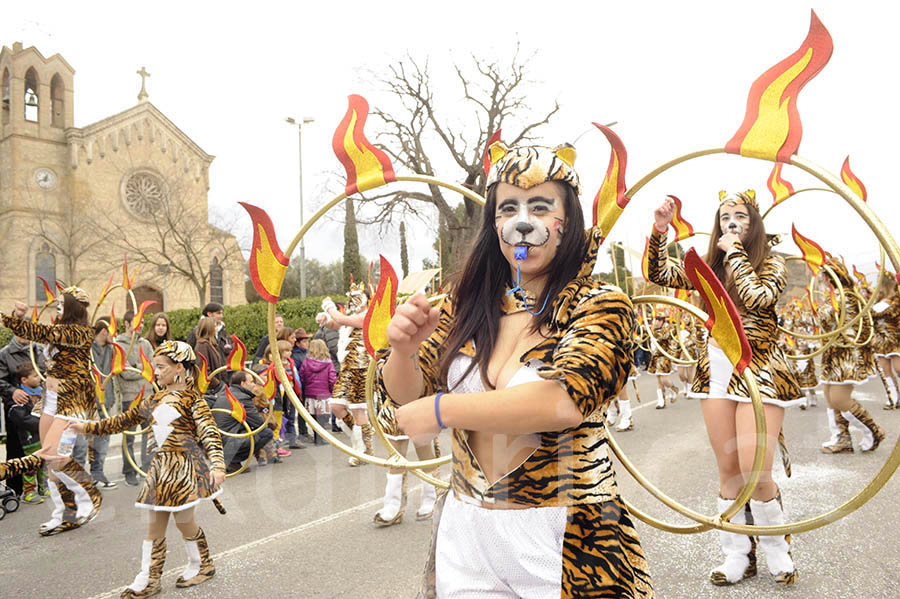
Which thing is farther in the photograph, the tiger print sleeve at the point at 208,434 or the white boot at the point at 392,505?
the white boot at the point at 392,505

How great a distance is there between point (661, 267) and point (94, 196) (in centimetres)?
3516

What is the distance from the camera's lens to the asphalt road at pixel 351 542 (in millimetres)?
3748

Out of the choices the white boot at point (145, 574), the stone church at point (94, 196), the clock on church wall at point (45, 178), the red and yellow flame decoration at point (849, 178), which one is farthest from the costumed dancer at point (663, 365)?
the clock on church wall at point (45, 178)

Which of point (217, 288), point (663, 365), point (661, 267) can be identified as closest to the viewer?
point (661, 267)

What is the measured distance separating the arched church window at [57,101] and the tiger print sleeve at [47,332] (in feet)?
111

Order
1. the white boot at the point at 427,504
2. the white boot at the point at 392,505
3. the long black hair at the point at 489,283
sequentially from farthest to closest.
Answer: the white boot at the point at 427,504 → the white boot at the point at 392,505 → the long black hair at the point at 489,283

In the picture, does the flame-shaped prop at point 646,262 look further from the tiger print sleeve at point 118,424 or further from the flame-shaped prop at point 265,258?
the tiger print sleeve at point 118,424

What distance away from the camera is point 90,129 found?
3266cm

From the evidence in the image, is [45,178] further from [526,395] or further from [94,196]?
[526,395]

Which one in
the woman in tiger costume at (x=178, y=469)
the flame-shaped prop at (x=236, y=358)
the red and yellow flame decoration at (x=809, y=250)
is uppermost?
the red and yellow flame decoration at (x=809, y=250)

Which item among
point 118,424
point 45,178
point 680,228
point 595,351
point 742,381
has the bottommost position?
point 118,424

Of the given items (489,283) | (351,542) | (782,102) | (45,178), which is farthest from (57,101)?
(782,102)

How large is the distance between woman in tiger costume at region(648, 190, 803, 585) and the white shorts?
1.90m

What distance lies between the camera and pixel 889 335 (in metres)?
9.59
